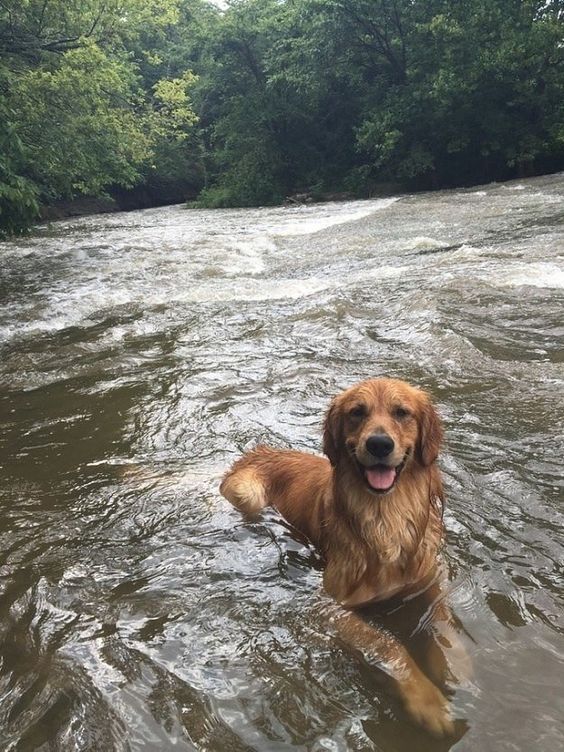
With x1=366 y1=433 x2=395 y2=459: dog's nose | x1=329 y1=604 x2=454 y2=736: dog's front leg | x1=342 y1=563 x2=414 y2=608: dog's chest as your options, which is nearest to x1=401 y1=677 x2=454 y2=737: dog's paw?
x1=329 y1=604 x2=454 y2=736: dog's front leg

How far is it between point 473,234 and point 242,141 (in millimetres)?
30441

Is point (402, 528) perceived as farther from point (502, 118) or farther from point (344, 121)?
point (344, 121)

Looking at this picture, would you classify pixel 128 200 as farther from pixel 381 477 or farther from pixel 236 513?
pixel 381 477

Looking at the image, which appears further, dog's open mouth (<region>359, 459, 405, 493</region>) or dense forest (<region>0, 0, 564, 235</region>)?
dense forest (<region>0, 0, 564, 235</region>)

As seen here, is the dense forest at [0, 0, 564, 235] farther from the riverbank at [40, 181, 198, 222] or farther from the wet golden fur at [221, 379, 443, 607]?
the wet golden fur at [221, 379, 443, 607]

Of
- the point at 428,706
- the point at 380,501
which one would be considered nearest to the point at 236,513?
the point at 380,501

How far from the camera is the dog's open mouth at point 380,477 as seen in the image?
10.6 ft

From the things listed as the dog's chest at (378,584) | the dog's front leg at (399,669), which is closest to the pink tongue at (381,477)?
the dog's chest at (378,584)

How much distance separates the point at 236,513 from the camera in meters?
4.27

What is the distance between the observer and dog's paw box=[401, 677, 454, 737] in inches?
96.0

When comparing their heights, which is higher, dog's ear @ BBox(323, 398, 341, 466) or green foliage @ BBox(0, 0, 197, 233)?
green foliage @ BBox(0, 0, 197, 233)

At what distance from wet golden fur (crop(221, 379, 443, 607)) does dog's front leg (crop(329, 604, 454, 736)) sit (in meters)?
0.18

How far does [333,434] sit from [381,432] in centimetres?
39

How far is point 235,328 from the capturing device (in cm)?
841
